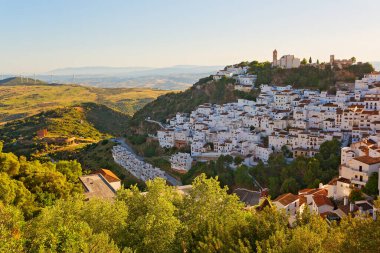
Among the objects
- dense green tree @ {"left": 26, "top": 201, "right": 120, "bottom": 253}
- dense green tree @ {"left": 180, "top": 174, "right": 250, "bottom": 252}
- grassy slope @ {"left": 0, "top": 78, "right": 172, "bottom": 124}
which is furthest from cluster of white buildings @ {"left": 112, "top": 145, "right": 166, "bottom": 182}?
grassy slope @ {"left": 0, "top": 78, "right": 172, "bottom": 124}

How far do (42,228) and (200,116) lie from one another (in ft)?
144

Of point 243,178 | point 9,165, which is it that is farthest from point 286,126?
point 9,165

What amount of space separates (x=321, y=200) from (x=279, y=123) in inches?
903

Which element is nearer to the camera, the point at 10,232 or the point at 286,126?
the point at 10,232

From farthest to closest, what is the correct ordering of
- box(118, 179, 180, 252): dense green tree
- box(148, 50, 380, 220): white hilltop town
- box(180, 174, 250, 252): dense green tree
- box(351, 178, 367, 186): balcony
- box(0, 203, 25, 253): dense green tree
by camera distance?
box(148, 50, 380, 220): white hilltop town → box(351, 178, 367, 186): balcony → box(118, 179, 180, 252): dense green tree → box(180, 174, 250, 252): dense green tree → box(0, 203, 25, 253): dense green tree

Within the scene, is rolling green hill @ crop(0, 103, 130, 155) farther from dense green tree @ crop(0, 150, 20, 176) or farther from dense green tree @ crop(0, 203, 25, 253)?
dense green tree @ crop(0, 203, 25, 253)

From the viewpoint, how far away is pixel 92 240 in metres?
11.7

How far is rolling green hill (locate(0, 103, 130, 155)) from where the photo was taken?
213 feet

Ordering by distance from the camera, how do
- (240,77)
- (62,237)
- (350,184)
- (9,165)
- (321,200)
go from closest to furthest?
(62,237)
(9,165)
(321,200)
(350,184)
(240,77)

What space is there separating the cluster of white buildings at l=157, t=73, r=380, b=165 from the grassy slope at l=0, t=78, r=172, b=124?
72691 millimetres

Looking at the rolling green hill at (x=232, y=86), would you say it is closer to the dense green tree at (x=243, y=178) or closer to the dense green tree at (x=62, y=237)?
the dense green tree at (x=243, y=178)

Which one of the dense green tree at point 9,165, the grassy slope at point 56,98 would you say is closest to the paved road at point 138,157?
the dense green tree at point 9,165

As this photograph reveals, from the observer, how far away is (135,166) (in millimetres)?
46938

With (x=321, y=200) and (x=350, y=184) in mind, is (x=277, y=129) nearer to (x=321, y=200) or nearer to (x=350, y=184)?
(x=350, y=184)
